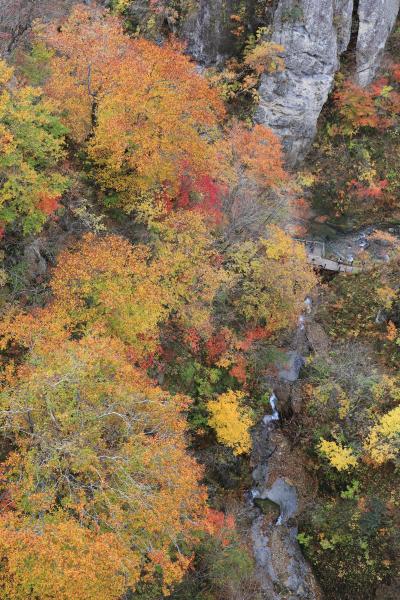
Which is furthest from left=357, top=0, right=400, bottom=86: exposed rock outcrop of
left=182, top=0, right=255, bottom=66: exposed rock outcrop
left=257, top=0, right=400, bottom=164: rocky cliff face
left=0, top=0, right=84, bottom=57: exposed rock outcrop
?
left=0, top=0, right=84, bottom=57: exposed rock outcrop

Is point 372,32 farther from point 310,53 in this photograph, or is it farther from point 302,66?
point 302,66

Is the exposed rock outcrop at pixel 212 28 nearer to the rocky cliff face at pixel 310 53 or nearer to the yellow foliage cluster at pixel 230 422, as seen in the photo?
the rocky cliff face at pixel 310 53

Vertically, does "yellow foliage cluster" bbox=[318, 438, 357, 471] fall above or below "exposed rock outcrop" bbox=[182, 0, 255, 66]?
below

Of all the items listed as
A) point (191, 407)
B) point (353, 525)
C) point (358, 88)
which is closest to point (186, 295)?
point (191, 407)

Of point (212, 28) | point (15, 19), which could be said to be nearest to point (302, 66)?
point (212, 28)

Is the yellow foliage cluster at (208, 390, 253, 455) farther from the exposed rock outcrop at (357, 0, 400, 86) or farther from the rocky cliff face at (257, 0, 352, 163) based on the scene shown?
the exposed rock outcrop at (357, 0, 400, 86)

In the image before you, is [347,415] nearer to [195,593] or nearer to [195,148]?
[195,593]

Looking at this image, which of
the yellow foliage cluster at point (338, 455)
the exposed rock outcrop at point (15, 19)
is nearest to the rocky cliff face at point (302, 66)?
the exposed rock outcrop at point (15, 19)
